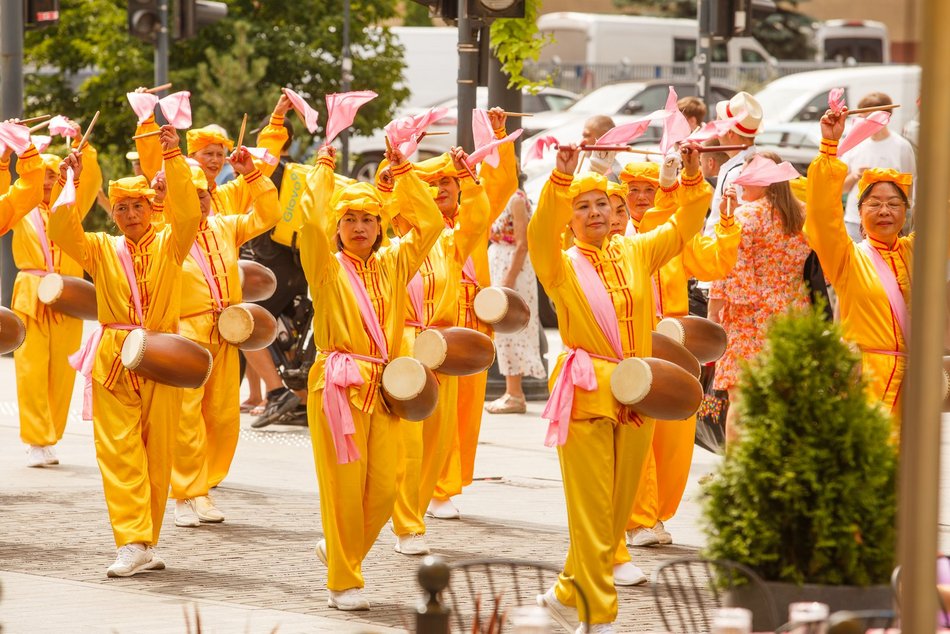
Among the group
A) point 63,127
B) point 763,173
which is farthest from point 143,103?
point 763,173

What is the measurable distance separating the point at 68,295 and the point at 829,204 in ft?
15.8

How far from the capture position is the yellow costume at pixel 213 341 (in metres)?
8.66

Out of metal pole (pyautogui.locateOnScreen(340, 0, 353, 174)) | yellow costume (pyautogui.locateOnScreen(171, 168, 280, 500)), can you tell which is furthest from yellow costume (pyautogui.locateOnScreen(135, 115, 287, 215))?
metal pole (pyautogui.locateOnScreen(340, 0, 353, 174))

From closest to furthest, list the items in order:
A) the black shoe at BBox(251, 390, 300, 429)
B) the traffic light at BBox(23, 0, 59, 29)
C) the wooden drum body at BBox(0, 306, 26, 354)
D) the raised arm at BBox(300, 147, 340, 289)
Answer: the raised arm at BBox(300, 147, 340, 289) → the wooden drum body at BBox(0, 306, 26, 354) → the black shoe at BBox(251, 390, 300, 429) → the traffic light at BBox(23, 0, 59, 29)

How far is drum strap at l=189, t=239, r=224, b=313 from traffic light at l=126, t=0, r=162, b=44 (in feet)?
24.4

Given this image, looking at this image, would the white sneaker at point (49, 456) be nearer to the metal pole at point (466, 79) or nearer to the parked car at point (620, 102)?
the metal pole at point (466, 79)

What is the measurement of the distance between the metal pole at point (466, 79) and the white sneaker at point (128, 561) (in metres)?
4.24

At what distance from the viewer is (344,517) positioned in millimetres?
6867

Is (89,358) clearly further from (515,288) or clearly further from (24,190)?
(515,288)

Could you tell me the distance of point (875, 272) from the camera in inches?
284

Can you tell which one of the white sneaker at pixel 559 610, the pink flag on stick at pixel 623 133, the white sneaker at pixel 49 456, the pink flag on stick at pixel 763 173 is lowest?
the white sneaker at pixel 49 456

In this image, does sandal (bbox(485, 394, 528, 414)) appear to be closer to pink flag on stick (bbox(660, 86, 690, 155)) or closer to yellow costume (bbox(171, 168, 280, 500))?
yellow costume (bbox(171, 168, 280, 500))

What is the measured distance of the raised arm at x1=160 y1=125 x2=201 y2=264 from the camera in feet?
24.1

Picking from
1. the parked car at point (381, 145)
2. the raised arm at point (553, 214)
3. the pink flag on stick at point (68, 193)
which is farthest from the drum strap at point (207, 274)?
the parked car at point (381, 145)
